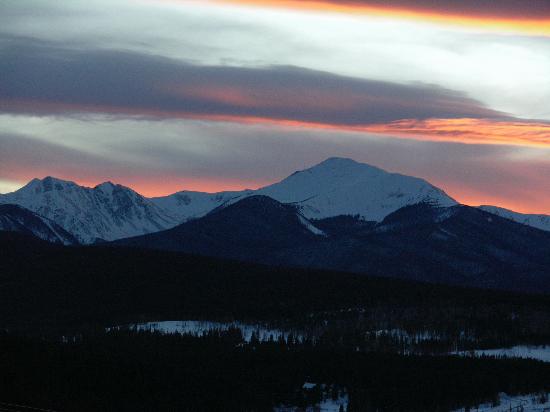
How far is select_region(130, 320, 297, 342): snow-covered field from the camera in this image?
497 feet

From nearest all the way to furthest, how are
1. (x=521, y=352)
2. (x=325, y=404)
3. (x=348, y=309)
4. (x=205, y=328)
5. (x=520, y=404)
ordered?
(x=520, y=404)
(x=325, y=404)
(x=521, y=352)
(x=205, y=328)
(x=348, y=309)

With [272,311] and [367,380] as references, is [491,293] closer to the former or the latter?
[272,311]

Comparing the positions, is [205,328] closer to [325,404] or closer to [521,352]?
[521,352]

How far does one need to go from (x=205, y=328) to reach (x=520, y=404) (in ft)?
214

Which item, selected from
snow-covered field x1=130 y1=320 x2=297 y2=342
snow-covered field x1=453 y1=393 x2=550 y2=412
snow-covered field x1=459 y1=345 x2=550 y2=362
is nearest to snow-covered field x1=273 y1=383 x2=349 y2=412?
snow-covered field x1=453 y1=393 x2=550 y2=412

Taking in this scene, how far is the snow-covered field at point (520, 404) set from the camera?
309 feet

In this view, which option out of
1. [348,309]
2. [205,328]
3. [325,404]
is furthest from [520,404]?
[348,309]

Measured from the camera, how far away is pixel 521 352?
132 meters

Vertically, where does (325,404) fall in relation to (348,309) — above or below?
below

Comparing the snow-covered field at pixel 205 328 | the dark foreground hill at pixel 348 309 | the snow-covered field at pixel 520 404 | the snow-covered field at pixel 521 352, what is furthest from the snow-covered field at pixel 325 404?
the snow-covered field at pixel 205 328

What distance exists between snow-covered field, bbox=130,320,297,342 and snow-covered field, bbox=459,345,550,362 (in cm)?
2451

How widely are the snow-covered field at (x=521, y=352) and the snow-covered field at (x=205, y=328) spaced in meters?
24.5

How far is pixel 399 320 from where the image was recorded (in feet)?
515

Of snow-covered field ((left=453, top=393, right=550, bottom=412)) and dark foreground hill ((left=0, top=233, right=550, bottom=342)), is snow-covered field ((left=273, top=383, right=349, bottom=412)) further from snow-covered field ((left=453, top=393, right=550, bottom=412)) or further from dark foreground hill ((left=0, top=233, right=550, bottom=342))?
dark foreground hill ((left=0, top=233, right=550, bottom=342))
